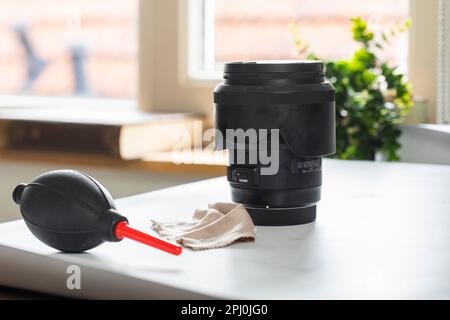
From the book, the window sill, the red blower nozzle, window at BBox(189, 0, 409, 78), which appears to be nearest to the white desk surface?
the red blower nozzle

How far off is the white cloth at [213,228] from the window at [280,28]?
151cm

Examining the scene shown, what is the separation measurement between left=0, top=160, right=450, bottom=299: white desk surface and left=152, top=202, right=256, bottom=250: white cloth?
1 cm

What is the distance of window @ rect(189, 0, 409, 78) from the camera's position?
250 centimetres

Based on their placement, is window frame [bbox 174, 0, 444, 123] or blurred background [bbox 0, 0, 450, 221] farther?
window frame [bbox 174, 0, 444, 123]

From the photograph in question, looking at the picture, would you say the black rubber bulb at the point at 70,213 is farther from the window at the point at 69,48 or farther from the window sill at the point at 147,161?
the window at the point at 69,48

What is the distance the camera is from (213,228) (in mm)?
945

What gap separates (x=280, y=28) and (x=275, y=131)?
1.72 meters

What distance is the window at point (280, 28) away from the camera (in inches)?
98.3

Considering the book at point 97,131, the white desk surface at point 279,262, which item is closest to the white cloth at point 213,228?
the white desk surface at point 279,262

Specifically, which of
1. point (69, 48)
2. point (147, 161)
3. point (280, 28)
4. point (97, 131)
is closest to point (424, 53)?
point (280, 28)

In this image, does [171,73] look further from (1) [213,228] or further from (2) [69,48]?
(1) [213,228]

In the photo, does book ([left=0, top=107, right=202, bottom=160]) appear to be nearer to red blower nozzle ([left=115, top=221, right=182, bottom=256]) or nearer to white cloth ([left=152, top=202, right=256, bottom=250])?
white cloth ([left=152, top=202, right=256, bottom=250])
